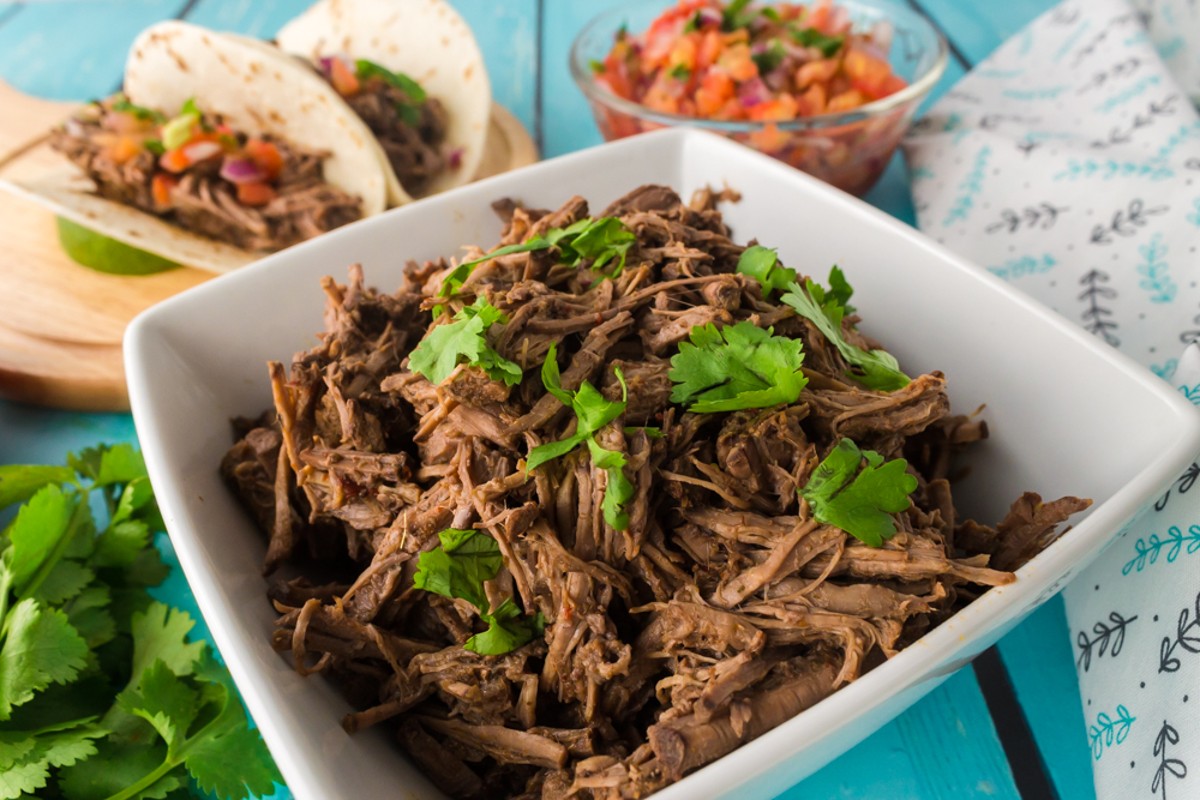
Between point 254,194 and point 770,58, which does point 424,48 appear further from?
point 770,58

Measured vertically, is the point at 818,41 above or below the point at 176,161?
above

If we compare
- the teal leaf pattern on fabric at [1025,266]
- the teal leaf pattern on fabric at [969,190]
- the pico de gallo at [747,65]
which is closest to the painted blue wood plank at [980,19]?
the pico de gallo at [747,65]

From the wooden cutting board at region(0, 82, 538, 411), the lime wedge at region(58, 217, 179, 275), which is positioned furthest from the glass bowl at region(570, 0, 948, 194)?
the lime wedge at region(58, 217, 179, 275)

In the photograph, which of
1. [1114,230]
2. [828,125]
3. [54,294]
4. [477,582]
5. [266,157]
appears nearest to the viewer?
[477,582]

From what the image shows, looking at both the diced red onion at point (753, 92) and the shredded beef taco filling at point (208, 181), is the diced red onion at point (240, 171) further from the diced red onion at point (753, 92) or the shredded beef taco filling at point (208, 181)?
the diced red onion at point (753, 92)

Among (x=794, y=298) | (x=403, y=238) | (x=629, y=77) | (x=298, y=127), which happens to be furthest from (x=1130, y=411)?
(x=298, y=127)

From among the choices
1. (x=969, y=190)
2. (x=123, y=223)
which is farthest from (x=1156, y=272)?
(x=123, y=223)
